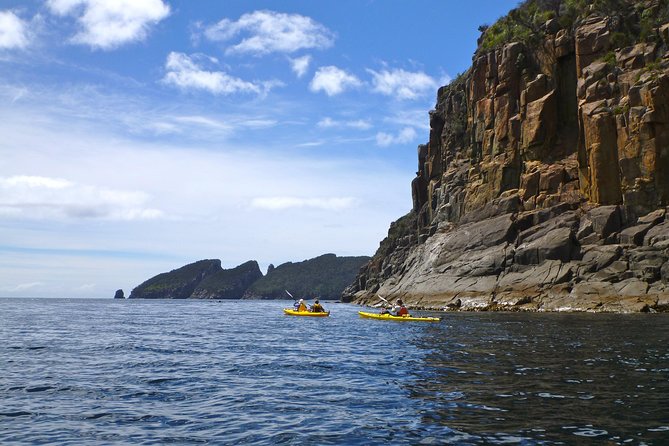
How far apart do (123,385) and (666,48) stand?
65.6 m

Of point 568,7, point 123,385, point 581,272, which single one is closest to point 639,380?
point 123,385

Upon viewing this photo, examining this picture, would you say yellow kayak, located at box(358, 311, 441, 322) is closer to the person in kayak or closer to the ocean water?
the person in kayak

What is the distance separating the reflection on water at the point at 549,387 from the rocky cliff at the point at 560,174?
1034 inches

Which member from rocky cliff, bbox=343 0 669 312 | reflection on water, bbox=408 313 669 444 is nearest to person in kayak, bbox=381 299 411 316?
rocky cliff, bbox=343 0 669 312

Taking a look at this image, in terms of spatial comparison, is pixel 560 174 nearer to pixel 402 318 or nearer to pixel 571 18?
pixel 571 18

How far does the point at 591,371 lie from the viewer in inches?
793

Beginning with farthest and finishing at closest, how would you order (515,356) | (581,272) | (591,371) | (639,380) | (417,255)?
1. (417,255)
2. (581,272)
3. (515,356)
4. (591,371)
5. (639,380)

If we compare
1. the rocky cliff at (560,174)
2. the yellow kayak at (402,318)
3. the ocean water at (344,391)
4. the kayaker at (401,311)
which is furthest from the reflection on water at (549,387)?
the rocky cliff at (560,174)

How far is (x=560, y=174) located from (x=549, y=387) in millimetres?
55954

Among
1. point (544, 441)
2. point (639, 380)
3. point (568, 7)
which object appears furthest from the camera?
point (568, 7)

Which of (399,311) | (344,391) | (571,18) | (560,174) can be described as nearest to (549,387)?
(344,391)

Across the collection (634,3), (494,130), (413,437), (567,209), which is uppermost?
(634,3)

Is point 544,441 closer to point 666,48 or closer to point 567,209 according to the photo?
point 567,209

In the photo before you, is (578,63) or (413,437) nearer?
(413,437)
